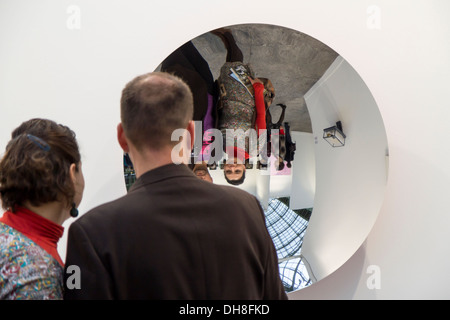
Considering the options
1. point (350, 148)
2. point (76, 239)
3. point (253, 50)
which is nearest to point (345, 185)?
point (350, 148)

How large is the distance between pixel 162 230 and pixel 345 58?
801mm

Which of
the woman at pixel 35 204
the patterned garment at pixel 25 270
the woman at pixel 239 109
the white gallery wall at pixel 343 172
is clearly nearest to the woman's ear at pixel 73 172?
the woman at pixel 35 204

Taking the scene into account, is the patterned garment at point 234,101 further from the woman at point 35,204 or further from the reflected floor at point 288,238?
the woman at point 35,204

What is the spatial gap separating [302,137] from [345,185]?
20 centimetres

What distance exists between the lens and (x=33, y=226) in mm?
567

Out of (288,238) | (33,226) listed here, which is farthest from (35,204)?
(288,238)

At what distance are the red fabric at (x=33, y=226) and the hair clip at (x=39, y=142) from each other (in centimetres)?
11

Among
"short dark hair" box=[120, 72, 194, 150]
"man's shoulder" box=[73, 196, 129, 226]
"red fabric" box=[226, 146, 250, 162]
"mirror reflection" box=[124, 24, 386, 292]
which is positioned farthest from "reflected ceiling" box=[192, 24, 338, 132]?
"man's shoulder" box=[73, 196, 129, 226]

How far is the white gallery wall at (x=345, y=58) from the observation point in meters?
0.93

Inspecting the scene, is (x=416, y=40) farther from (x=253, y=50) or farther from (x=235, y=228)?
(x=235, y=228)

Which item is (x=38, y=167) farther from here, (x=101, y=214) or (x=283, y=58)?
(x=283, y=58)

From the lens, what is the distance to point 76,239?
457 mm

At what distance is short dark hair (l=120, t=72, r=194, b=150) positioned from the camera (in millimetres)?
492

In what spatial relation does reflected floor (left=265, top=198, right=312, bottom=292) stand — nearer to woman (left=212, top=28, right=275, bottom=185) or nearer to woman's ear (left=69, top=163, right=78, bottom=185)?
woman (left=212, top=28, right=275, bottom=185)
